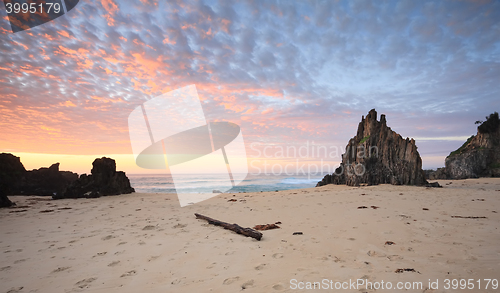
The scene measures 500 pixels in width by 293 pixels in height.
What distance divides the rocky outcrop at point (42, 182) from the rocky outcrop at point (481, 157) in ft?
150

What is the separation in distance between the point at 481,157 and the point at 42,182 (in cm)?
5061

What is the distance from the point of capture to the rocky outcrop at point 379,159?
53.1ft

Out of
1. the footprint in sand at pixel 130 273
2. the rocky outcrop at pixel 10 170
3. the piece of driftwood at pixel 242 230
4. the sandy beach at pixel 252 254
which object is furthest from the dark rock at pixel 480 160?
the rocky outcrop at pixel 10 170

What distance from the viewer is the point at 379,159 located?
1769 centimetres

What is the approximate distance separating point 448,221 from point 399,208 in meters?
2.08

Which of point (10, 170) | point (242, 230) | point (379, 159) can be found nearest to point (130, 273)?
point (242, 230)

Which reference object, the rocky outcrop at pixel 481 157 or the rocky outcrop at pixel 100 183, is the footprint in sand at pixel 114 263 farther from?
the rocky outcrop at pixel 481 157

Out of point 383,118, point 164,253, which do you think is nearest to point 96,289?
point 164,253

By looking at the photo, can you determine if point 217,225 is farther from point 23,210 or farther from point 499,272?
point 23,210

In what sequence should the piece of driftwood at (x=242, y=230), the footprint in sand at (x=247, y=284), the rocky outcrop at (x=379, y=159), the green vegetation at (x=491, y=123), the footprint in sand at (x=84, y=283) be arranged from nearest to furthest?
1. the footprint in sand at (x=247, y=284)
2. the footprint in sand at (x=84, y=283)
3. the piece of driftwood at (x=242, y=230)
4. the rocky outcrop at (x=379, y=159)
5. the green vegetation at (x=491, y=123)

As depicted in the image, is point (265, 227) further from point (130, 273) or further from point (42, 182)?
point (42, 182)

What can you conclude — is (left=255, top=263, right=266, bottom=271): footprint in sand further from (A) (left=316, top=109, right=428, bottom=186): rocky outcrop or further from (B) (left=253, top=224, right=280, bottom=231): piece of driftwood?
(A) (left=316, top=109, right=428, bottom=186): rocky outcrop

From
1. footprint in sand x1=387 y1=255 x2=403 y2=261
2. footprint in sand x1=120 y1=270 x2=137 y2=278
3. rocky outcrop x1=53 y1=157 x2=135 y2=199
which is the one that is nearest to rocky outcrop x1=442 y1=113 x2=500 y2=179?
footprint in sand x1=387 y1=255 x2=403 y2=261

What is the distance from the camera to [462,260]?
10.6ft
